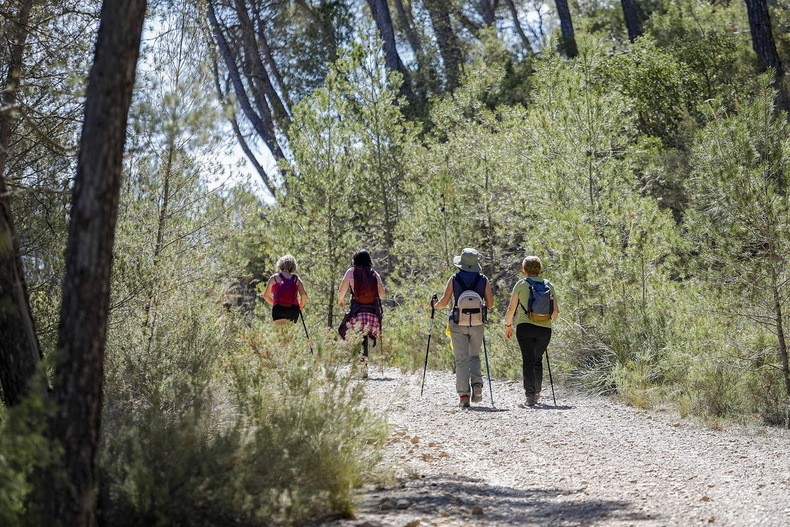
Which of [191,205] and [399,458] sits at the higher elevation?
[191,205]

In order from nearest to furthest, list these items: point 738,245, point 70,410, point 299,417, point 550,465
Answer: point 70,410 < point 299,417 < point 550,465 < point 738,245

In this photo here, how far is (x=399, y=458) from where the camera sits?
721 cm

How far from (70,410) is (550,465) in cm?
447

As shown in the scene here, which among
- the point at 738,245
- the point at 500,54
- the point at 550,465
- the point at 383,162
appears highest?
the point at 500,54

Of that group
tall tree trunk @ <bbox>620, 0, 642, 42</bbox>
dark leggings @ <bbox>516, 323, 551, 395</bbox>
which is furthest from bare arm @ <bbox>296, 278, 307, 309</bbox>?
tall tree trunk @ <bbox>620, 0, 642, 42</bbox>

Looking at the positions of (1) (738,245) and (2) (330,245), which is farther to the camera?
(2) (330,245)

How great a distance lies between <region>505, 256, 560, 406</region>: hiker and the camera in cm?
1037

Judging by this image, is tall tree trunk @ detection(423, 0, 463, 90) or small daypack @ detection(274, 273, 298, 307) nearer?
small daypack @ detection(274, 273, 298, 307)

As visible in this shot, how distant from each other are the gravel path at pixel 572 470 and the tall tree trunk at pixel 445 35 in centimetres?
2390

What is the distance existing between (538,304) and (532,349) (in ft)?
2.06

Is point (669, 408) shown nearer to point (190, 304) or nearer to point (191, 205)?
point (190, 304)

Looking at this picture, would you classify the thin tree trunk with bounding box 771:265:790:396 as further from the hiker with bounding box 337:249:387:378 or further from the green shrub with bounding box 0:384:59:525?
the green shrub with bounding box 0:384:59:525

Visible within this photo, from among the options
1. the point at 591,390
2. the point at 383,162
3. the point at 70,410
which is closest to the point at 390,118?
the point at 383,162

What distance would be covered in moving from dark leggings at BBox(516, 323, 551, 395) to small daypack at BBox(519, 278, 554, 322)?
189mm
